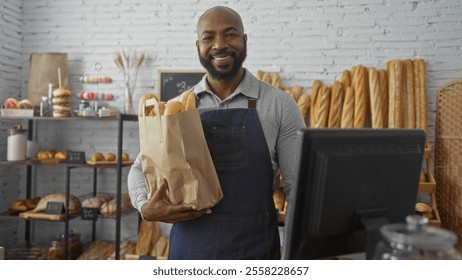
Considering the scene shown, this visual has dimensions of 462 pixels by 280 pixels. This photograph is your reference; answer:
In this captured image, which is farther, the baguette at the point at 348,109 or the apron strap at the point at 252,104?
the baguette at the point at 348,109

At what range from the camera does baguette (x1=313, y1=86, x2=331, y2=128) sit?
111 inches

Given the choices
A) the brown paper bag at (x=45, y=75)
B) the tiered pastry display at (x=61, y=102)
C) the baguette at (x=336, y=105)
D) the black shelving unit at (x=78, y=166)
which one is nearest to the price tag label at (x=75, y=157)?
the black shelving unit at (x=78, y=166)

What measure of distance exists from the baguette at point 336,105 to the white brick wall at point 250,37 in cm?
20

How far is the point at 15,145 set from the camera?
3.07 meters

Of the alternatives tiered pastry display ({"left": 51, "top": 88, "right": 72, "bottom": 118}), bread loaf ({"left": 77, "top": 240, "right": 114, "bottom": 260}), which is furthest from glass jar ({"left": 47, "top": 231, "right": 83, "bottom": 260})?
tiered pastry display ({"left": 51, "top": 88, "right": 72, "bottom": 118})

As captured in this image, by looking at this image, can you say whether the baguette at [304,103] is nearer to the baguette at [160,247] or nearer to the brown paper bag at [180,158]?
the baguette at [160,247]

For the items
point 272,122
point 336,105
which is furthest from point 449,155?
point 272,122

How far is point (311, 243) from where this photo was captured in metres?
0.82

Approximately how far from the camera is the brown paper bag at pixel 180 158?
122 cm

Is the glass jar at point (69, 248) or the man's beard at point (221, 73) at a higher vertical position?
the man's beard at point (221, 73)

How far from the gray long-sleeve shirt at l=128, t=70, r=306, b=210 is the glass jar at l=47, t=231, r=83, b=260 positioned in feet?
6.08

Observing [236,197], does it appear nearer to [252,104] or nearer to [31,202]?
[252,104]

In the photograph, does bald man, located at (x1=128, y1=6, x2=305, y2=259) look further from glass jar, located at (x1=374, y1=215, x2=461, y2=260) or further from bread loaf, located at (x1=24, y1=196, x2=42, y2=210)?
bread loaf, located at (x1=24, y1=196, x2=42, y2=210)
